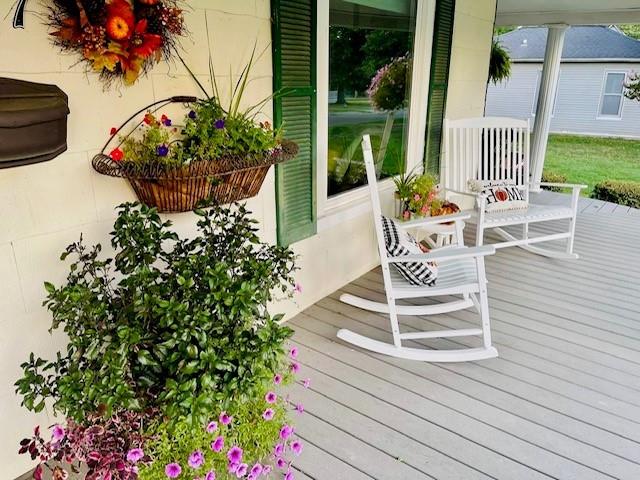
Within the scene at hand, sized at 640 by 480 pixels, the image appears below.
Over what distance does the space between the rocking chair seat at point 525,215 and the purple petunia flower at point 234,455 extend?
8.43ft

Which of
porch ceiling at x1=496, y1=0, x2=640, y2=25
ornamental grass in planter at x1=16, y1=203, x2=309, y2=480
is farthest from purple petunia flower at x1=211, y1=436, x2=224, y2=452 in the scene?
porch ceiling at x1=496, y1=0, x2=640, y2=25

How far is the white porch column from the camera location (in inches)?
227

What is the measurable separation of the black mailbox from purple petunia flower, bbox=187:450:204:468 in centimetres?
85

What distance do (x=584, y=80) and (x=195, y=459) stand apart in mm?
15123

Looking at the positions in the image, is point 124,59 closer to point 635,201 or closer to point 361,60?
point 361,60

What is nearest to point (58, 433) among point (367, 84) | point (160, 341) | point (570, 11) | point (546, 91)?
point (160, 341)

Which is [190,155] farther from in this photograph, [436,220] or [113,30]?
[436,220]

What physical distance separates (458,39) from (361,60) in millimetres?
1279

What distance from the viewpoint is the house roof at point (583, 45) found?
1254 centimetres

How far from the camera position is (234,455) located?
4.36ft

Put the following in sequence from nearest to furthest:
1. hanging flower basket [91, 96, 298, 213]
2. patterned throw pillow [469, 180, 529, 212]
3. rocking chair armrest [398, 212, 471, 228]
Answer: hanging flower basket [91, 96, 298, 213], rocking chair armrest [398, 212, 471, 228], patterned throw pillow [469, 180, 529, 212]

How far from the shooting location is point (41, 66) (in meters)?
1.44

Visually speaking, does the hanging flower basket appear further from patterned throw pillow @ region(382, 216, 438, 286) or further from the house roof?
the house roof

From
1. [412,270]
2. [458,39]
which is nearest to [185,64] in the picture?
[412,270]
